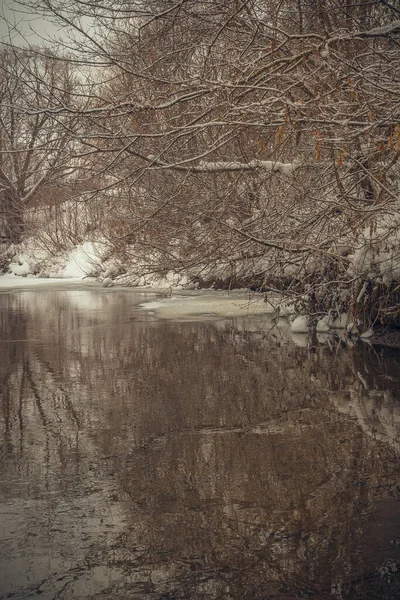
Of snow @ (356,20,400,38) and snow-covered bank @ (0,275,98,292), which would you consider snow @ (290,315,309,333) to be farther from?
snow-covered bank @ (0,275,98,292)

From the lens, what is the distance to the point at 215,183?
12195 mm

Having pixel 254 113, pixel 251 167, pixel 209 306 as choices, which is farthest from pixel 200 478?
pixel 209 306

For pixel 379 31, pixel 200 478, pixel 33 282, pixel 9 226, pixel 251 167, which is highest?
pixel 379 31

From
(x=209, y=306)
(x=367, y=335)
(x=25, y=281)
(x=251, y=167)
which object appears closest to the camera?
(x=251, y=167)

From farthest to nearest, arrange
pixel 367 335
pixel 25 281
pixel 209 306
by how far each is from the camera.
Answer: pixel 25 281, pixel 209 306, pixel 367 335

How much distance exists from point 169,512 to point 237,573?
772 millimetres

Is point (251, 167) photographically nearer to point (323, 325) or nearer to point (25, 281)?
point (323, 325)

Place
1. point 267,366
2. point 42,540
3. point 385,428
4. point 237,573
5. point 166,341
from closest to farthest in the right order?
point 237,573 → point 42,540 → point 385,428 → point 267,366 → point 166,341

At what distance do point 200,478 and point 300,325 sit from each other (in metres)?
7.84

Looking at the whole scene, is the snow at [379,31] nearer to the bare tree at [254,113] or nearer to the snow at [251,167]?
the bare tree at [254,113]

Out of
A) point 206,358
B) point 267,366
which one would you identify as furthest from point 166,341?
point 267,366

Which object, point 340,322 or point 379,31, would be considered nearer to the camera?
point 379,31

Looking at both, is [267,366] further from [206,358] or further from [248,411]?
[248,411]

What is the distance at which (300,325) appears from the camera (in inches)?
475
